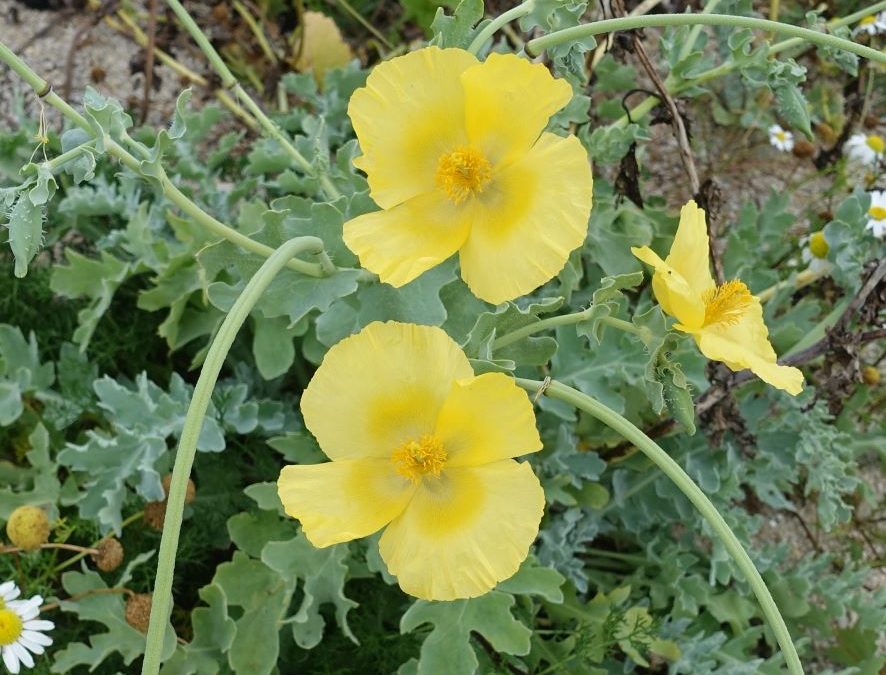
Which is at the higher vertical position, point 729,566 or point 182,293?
point 182,293

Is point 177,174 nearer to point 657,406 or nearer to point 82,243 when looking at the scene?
point 82,243

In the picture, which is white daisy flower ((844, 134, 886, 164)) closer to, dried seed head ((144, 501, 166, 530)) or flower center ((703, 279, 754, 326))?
flower center ((703, 279, 754, 326))

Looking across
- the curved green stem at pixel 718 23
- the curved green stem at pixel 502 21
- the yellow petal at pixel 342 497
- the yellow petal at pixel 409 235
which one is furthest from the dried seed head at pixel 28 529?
the curved green stem at pixel 718 23

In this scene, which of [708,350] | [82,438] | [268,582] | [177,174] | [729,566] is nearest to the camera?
[708,350]

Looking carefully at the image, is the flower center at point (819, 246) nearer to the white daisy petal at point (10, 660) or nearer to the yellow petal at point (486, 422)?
the yellow petal at point (486, 422)

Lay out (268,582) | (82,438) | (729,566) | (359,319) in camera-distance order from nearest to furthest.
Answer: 1. (359,319)
2. (268,582)
3. (729,566)
4. (82,438)

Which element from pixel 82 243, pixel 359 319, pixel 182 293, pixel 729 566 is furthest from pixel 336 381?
pixel 82 243

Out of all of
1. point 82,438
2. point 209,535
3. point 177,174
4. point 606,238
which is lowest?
point 209,535

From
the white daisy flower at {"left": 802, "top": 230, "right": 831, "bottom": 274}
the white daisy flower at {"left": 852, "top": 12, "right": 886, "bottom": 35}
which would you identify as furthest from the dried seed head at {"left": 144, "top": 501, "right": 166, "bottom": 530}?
the white daisy flower at {"left": 852, "top": 12, "right": 886, "bottom": 35}
